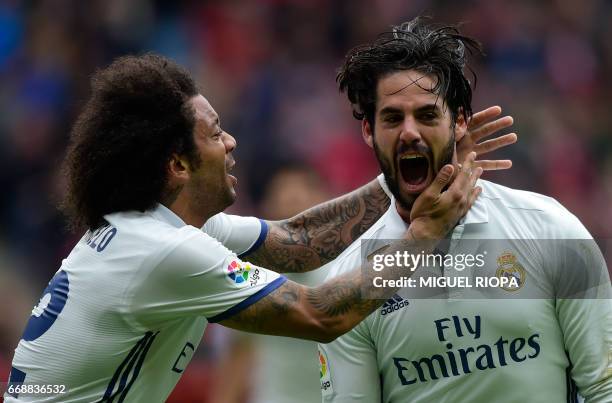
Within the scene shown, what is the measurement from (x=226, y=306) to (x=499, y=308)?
1024 millimetres

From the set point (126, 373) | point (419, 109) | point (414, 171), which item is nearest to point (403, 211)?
point (414, 171)

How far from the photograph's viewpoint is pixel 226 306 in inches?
157

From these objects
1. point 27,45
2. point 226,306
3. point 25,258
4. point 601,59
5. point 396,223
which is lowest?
point 25,258

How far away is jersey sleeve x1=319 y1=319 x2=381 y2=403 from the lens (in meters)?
4.02

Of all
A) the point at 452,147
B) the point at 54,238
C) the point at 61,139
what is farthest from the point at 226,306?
→ the point at 61,139

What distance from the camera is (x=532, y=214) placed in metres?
3.93

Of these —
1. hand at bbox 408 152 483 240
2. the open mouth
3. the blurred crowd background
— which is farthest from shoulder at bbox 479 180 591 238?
the blurred crowd background

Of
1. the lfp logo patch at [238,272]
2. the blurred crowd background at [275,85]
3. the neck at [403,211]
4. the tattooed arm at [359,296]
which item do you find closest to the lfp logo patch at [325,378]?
the tattooed arm at [359,296]

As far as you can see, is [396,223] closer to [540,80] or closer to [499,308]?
[499,308]

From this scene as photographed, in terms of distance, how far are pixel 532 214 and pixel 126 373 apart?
167 cm

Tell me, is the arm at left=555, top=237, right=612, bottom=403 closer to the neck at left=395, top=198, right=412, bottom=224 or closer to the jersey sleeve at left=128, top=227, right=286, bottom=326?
the neck at left=395, top=198, right=412, bottom=224

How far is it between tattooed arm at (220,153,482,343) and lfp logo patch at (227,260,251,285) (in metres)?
0.11

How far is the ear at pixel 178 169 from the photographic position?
14.0ft

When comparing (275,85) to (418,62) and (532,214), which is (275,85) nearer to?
(418,62)
